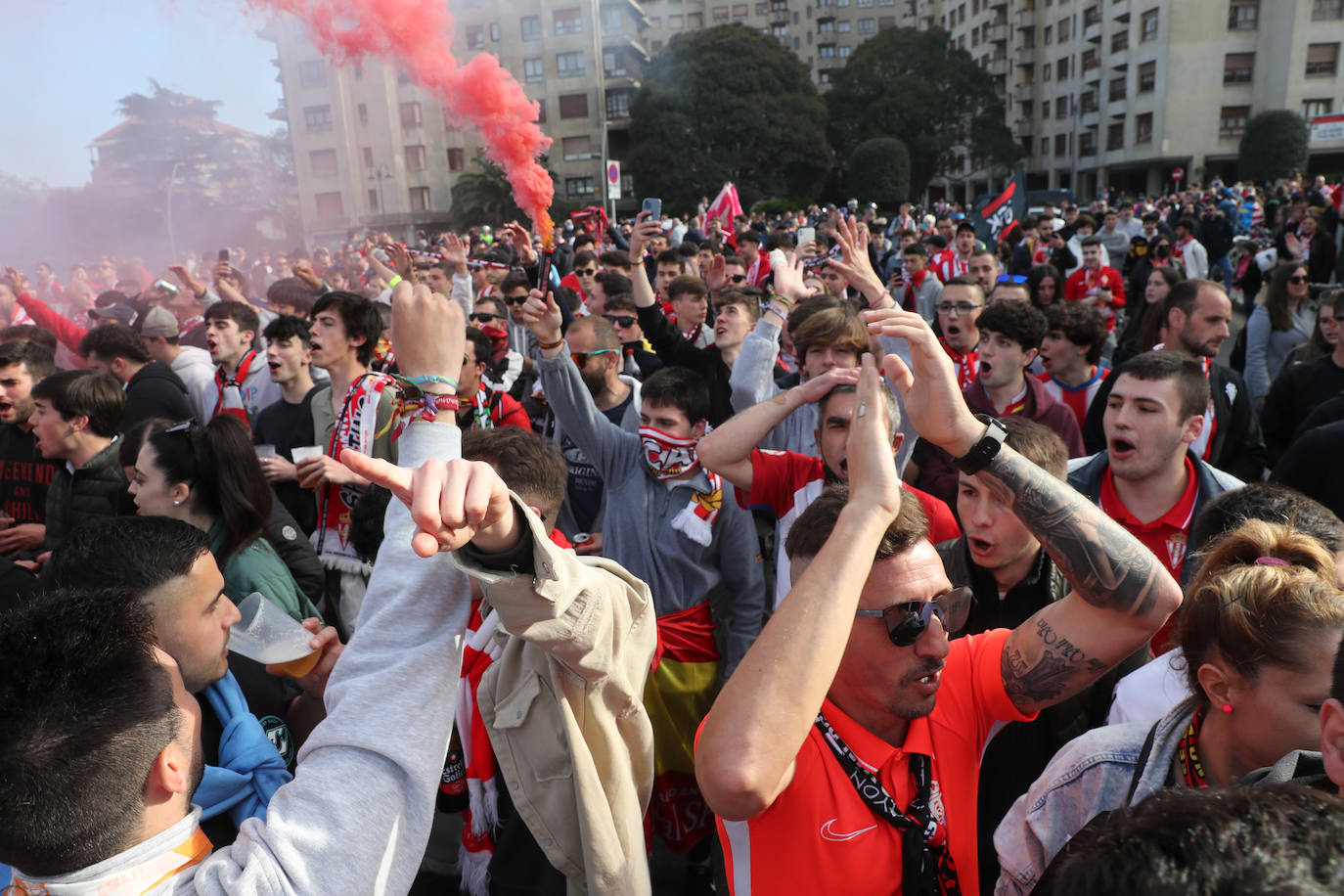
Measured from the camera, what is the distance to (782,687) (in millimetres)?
1582

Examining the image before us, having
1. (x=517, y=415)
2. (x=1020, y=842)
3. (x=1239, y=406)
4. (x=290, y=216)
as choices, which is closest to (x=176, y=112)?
(x=290, y=216)

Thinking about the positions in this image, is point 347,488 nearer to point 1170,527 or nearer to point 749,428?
point 749,428

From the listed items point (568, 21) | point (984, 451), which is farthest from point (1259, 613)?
point (568, 21)

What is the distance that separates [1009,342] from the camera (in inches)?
193

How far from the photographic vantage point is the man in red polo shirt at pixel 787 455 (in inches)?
132

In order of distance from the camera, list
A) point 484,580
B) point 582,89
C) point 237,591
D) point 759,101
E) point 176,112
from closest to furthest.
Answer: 1. point 484,580
2. point 237,591
3. point 176,112
4. point 582,89
5. point 759,101

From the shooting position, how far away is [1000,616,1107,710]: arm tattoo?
1.98 metres

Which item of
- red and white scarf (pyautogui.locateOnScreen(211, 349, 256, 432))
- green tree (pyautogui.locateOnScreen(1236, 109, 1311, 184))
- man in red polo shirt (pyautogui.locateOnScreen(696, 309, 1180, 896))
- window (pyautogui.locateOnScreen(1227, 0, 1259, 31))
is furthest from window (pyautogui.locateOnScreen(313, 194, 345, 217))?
window (pyautogui.locateOnScreen(1227, 0, 1259, 31))

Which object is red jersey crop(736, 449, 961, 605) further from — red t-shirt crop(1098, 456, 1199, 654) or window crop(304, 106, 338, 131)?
window crop(304, 106, 338, 131)

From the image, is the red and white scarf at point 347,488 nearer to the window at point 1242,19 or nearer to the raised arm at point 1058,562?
the raised arm at point 1058,562

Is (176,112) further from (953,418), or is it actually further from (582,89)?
(582,89)

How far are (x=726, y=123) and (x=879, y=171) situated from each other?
978 centimetres

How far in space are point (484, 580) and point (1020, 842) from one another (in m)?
1.22

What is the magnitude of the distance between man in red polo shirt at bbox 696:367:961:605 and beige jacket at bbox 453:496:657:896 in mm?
1361
